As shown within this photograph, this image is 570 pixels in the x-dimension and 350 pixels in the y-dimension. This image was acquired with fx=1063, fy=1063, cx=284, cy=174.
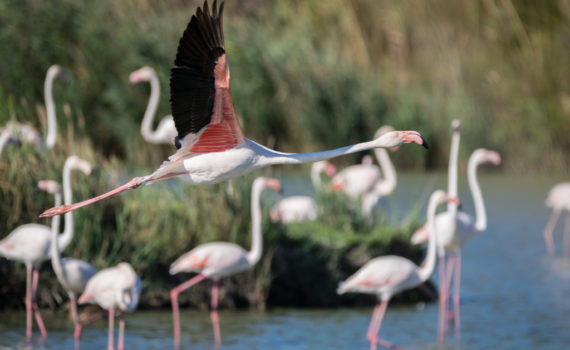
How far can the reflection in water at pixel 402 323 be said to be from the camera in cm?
888

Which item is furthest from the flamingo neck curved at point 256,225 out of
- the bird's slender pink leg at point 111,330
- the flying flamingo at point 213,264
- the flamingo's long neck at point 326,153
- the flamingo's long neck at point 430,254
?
the flamingo's long neck at point 326,153

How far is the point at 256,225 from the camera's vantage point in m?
9.64

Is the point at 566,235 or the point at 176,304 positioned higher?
the point at 566,235

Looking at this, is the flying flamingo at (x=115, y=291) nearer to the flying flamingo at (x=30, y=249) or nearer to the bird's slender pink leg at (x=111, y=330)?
the bird's slender pink leg at (x=111, y=330)

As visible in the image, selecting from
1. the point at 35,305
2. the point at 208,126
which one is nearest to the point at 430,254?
the point at 35,305

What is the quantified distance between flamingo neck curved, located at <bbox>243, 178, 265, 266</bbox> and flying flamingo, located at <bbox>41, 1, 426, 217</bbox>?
309cm

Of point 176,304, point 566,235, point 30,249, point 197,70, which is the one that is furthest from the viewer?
point 566,235

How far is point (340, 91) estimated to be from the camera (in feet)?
65.3

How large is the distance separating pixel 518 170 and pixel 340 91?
3.70m

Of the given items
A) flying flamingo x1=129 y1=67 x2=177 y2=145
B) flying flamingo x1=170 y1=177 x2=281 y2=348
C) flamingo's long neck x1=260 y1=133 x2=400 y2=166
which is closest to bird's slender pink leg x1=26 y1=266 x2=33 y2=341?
flying flamingo x1=170 y1=177 x2=281 y2=348

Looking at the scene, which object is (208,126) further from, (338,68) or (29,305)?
A: (338,68)

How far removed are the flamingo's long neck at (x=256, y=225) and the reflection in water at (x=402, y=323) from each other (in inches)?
24.5

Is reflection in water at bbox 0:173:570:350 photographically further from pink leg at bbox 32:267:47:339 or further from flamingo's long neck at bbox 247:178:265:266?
flamingo's long neck at bbox 247:178:265:266

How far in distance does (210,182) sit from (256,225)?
3.50 meters
